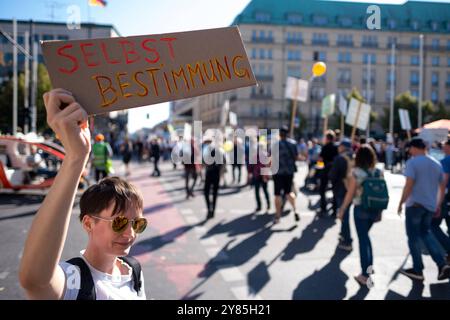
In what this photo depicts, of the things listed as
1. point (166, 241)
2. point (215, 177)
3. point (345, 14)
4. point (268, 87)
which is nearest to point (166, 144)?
point (215, 177)

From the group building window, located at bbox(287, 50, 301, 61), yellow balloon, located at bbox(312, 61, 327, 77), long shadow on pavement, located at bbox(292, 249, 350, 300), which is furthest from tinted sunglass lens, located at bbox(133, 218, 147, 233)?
building window, located at bbox(287, 50, 301, 61)

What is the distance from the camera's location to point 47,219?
105 centimetres

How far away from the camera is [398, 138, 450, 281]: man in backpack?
15.6ft

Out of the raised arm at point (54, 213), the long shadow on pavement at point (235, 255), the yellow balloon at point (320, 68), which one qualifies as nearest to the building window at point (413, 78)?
the long shadow on pavement at point (235, 255)

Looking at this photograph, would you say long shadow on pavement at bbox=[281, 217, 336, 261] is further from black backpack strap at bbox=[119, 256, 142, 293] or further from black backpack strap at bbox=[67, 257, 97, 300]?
black backpack strap at bbox=[67, 257, 97, 300]

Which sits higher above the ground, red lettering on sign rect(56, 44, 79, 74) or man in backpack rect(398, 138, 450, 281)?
red lettering on sign rect(56, 44, 79, 74)

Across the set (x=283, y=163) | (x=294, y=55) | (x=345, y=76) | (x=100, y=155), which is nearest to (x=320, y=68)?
(x=283, y=163)

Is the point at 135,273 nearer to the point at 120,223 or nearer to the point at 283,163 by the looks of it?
the point at 120,223

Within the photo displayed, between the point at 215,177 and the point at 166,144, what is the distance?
844 inches

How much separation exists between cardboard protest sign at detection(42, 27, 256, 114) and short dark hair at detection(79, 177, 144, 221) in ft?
1.03

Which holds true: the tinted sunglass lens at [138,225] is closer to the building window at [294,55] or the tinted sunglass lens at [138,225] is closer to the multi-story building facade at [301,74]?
the multi-story building facade at [301,74]

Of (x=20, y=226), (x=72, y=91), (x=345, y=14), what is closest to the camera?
(x=72, y=91)

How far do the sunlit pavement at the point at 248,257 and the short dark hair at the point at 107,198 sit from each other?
2190 mm
